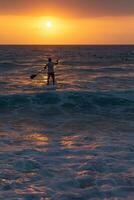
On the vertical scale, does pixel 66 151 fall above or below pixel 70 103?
above

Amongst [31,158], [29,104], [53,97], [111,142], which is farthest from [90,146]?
[53,97]

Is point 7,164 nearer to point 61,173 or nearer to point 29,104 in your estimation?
point 61,173

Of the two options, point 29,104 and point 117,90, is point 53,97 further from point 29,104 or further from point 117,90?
point 117,90

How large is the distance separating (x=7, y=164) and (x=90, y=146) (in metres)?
2.43

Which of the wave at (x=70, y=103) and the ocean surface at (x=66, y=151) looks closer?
the ocean surface at (x=66, y=151)

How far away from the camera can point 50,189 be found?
7406 mm

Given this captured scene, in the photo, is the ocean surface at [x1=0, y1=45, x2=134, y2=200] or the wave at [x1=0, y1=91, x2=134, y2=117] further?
the wave at [x1=0, y1=91, x2=134, y2=117]

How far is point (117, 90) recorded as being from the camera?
74.1ft

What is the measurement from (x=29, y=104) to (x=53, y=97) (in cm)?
185

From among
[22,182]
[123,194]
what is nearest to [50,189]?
[22,182]

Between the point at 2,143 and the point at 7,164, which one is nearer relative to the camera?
the point at 7,164

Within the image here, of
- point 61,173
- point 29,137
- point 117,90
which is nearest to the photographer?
point 61,173

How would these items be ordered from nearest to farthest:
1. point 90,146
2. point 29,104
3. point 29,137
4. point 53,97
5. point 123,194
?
1. point 123,194
2. point 90,146
3. point 29,137
4. point 29,104
5. point 53,97

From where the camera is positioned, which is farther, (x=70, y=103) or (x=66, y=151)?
(x=70, y=103)
